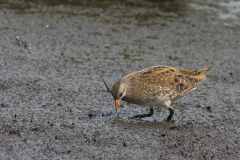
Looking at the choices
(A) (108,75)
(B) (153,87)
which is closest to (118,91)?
(B) (153,87)

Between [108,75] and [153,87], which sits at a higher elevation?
[153,87]

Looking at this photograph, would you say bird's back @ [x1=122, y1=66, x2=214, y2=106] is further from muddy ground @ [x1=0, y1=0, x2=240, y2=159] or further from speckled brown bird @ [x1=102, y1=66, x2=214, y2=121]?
muddy ground @ [x1=0, y1=0, x2=240, y2=159]

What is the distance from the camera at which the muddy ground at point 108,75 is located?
5359 millimetres

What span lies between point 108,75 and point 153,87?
220 centimetres

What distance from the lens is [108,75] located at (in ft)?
27.1

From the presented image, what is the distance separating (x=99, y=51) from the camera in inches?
381

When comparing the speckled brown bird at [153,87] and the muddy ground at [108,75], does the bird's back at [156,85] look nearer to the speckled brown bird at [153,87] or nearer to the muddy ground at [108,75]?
the speckled brown bird at [153,87]

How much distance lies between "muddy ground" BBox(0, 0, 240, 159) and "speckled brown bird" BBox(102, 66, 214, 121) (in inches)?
13.4

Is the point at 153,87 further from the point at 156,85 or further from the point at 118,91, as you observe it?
the point at 118,91

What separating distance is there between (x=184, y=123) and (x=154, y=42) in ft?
14.9

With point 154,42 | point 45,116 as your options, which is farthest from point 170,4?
point 45,116

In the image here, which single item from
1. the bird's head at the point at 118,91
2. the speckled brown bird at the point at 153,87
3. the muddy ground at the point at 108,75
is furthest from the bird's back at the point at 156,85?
the muddy ground at the point at 108,75

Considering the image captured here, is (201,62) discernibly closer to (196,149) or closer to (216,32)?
(216,32)

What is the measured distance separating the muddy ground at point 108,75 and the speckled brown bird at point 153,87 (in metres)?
0.34
